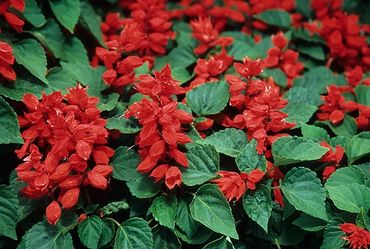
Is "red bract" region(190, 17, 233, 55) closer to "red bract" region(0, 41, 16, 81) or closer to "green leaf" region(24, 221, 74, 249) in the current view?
"red bract" region(0, 41, 16, 81)

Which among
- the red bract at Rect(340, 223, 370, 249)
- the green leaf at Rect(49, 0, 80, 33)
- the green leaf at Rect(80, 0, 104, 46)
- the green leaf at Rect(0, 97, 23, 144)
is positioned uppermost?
the green leaf at Rect(49, 0, 80, 33)

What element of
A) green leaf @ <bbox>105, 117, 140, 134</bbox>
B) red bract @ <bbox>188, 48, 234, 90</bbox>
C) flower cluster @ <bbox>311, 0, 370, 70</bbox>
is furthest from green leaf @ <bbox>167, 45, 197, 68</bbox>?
flower cluster @ <bbox>311, 0, 370, 70</bbox>

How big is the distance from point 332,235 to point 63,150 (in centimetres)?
88

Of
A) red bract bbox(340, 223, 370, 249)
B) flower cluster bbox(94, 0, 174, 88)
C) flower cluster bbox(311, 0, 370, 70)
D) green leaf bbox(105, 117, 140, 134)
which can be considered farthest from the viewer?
flower cluster bbox(311, 0, 370, 70)

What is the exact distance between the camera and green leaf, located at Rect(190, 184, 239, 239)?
1.55 m

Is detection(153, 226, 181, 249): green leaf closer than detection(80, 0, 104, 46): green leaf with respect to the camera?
Yes

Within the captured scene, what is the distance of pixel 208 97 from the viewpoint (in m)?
1.91

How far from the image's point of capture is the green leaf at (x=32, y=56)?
1875 millimetres

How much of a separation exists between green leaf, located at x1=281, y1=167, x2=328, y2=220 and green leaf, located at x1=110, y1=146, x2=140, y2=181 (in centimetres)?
49

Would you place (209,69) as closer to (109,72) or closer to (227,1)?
(109,72)

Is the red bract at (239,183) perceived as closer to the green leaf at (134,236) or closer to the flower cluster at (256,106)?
the flower cluster at (256,106)

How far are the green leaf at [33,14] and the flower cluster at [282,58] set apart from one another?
0.95 m

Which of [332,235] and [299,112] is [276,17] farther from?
[332,235]

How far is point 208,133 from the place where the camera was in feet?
6.29
